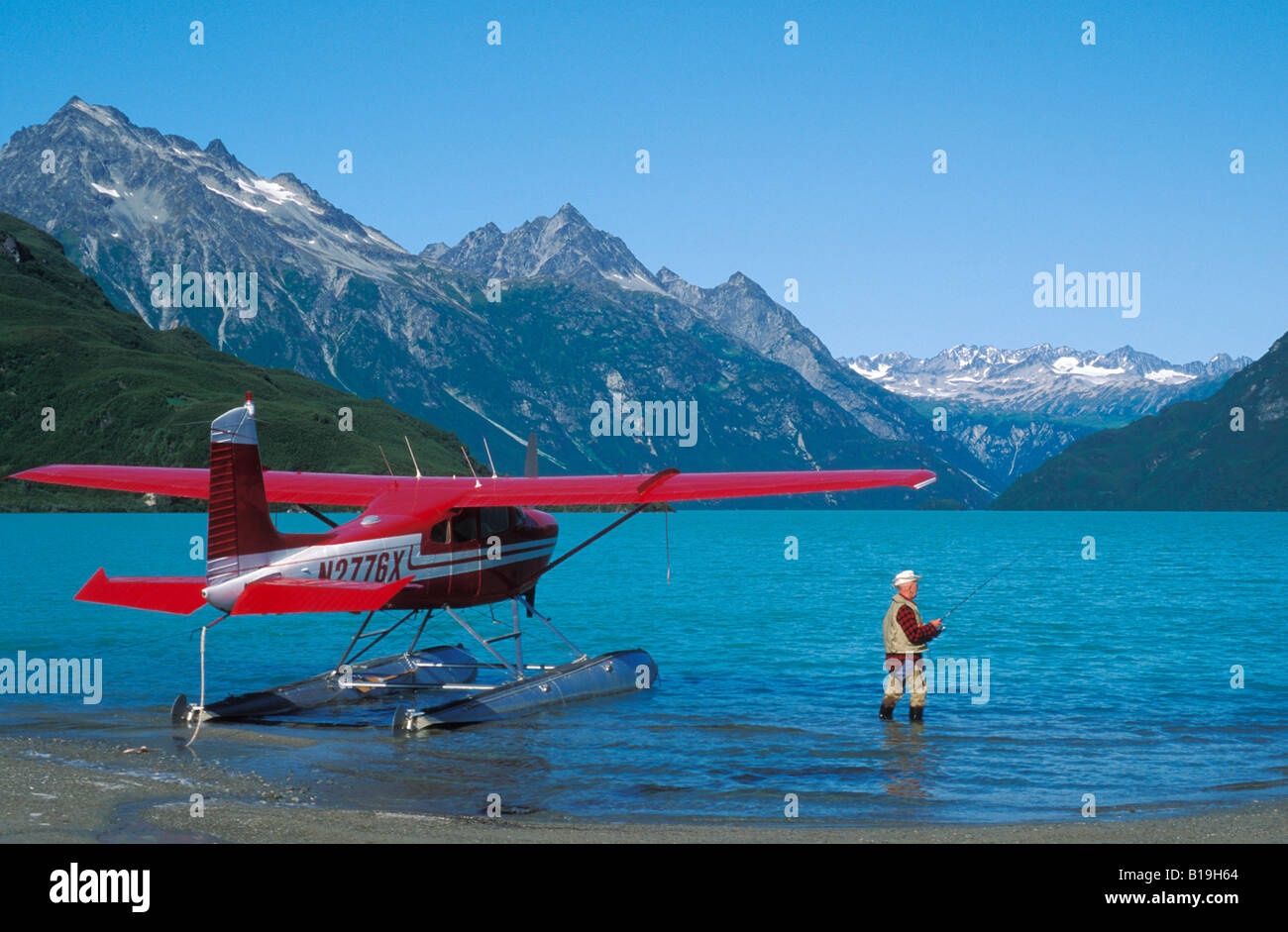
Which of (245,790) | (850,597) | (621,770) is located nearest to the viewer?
(245,790)

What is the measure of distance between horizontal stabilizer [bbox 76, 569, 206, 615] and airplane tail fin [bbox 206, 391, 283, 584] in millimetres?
541

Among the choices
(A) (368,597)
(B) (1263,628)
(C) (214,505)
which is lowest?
(B) (1263,628)

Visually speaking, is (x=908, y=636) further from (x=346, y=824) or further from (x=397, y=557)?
(x=346, y=824)

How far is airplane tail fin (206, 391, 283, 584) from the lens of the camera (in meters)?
14.3

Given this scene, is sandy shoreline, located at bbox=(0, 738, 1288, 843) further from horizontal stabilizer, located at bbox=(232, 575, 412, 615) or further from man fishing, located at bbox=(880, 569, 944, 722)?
man fishing, located at bbox=(880, 569, 944, 722)

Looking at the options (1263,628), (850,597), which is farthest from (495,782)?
(850,597)

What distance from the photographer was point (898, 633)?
16047 mm

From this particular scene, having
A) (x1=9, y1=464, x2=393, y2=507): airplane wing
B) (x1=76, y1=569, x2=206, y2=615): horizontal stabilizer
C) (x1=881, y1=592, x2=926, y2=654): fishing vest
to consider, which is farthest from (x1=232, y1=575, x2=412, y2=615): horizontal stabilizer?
(x1=881, y1=592, x2=926, y2=654): fishing vest

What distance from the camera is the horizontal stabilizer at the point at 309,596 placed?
45.6 ft

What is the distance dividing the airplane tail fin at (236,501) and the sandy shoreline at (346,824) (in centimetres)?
286
